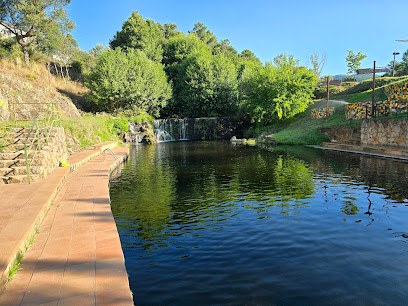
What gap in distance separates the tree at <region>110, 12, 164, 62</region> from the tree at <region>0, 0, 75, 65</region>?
510 inches

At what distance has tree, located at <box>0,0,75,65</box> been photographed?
32.9m

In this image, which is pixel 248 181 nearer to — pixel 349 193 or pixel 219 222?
pixel 349 193

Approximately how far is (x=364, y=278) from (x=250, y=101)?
35.2 meters

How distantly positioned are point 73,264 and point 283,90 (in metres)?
35.8

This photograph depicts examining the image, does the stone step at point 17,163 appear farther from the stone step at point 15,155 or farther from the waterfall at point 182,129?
the waterfall at point 182,129

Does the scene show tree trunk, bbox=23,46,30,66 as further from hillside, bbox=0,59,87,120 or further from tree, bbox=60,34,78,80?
tree, bbox=60,34,78,80

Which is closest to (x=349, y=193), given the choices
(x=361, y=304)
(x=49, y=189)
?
(x=361, y=304)

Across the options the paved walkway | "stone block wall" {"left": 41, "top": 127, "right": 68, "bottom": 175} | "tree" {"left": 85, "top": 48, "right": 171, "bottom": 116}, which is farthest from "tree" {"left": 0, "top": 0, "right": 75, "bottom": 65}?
the paved walkway

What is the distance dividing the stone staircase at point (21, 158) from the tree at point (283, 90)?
28.5 meters

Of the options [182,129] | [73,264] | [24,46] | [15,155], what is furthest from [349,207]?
[24,46]

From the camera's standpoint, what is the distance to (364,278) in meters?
4.49

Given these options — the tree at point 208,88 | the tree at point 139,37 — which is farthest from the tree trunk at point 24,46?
the tree at point 208,88

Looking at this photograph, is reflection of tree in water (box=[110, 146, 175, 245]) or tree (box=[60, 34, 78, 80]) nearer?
reflection of tree in water (box=[110, 146, 175, 245])

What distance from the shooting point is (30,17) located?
32594mm
